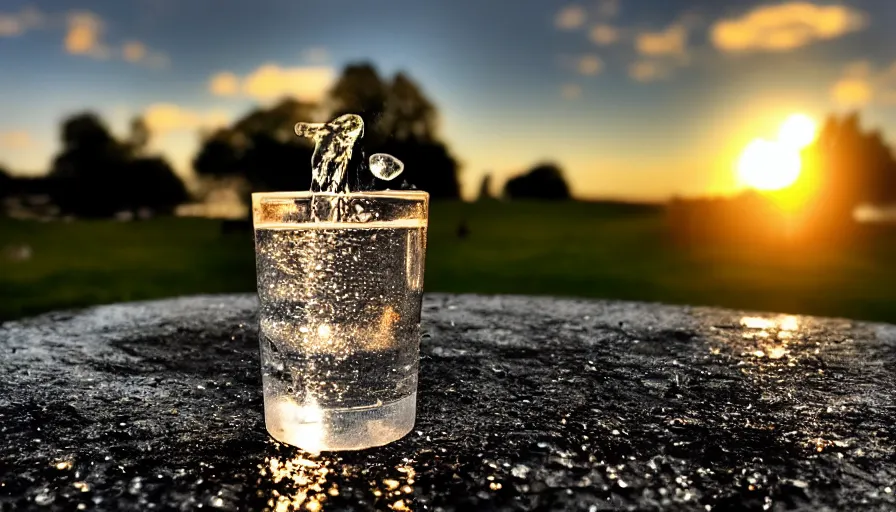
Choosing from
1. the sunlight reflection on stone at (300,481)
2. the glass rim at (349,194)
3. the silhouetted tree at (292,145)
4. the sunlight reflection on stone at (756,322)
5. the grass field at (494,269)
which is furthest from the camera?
the silhouetted tree at (292,145)

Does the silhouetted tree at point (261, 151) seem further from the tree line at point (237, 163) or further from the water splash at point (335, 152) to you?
the water splash at point (335, 152)

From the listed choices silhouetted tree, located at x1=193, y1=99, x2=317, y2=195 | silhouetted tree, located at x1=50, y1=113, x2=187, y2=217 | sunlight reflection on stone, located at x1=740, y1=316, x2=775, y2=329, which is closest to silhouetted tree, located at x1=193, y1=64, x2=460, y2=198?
silhouetted tree, located at x1=193, y1=99, x2=317, y2=195

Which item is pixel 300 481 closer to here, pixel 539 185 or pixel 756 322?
pixel 756 322

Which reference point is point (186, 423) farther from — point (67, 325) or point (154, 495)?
point (67, 325)

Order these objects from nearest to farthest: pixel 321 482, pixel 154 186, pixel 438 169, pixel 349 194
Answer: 1. pixel 321 482
2. pixel 349 194
3. pixel 438 169
4. pixel 154 186

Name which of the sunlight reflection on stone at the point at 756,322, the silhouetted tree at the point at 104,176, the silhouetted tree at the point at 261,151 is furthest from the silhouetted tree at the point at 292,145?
the sunlight reflection on stone at the point at 756,322

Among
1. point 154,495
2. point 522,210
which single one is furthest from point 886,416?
point 522,210

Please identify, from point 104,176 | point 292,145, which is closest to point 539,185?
point 292,145
